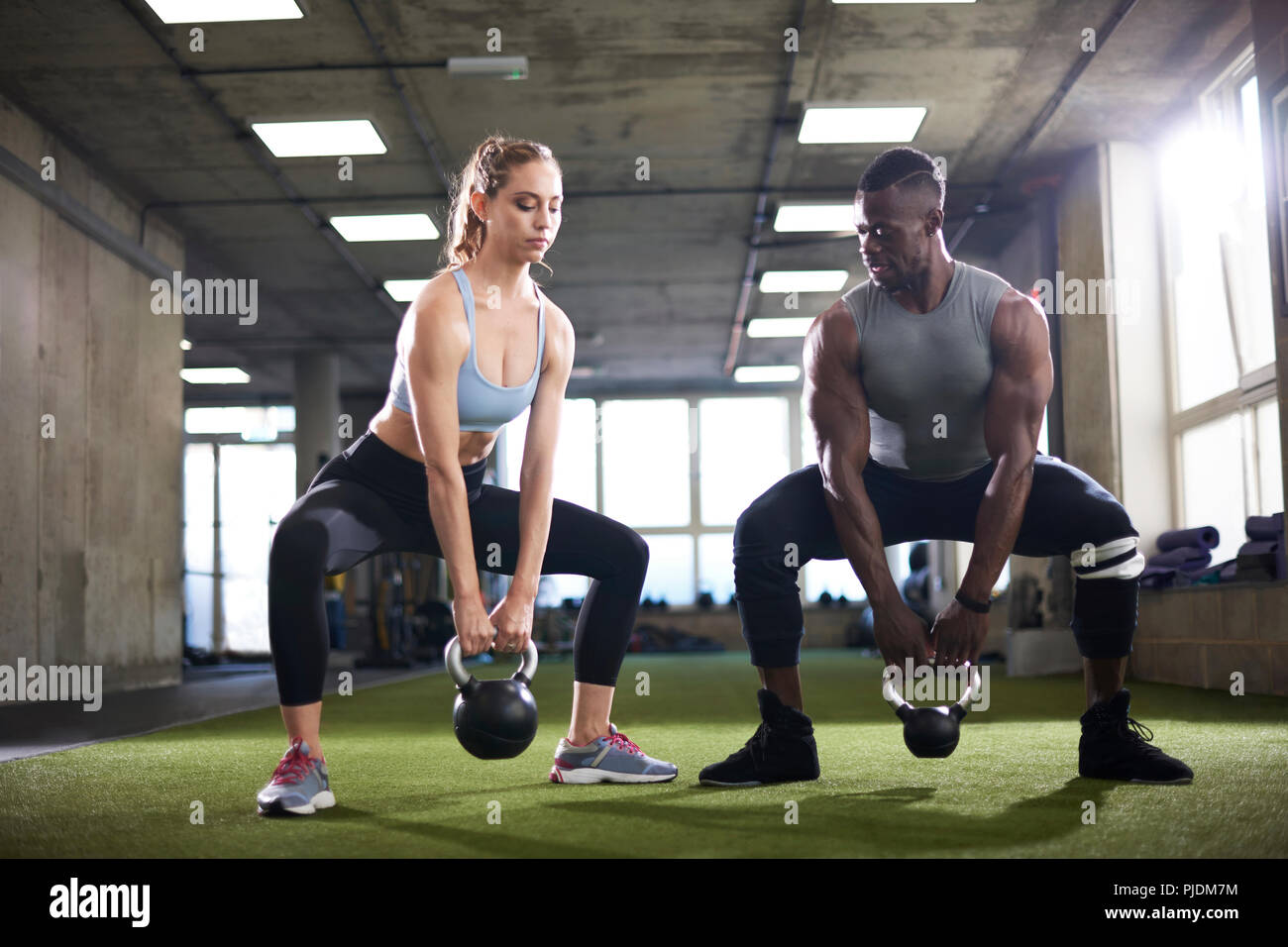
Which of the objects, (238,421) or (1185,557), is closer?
(1185,557)

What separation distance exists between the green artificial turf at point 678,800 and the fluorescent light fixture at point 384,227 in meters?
5.49

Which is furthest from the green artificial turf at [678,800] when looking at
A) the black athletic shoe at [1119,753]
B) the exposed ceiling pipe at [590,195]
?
the exposed ceiling pipe at [590,195]

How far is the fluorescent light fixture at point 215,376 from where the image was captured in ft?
46.8

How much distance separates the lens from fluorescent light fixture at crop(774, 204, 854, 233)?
Result: 346 inches

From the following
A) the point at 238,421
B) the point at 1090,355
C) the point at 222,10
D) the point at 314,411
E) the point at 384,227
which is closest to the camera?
the point at 222,10

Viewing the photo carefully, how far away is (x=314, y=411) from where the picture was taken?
12.8 m

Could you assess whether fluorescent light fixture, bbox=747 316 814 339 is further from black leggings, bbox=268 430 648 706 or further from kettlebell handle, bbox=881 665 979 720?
kettlebell handle, bbox=881 665 979 720

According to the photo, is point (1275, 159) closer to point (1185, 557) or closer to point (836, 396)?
point (1185, 557)

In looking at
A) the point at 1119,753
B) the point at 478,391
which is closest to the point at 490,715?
the point at 478,391

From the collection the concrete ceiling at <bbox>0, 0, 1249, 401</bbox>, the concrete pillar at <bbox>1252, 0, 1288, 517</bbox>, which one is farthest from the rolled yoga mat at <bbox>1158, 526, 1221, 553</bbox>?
the concrete ceiling at <bbox>0, 0, 1249, 401</bbox>

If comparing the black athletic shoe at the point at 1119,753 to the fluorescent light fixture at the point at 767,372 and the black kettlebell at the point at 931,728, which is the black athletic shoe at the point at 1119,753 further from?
the fluorescent light fixture at the point at 767,372

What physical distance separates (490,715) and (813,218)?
24.8 ft
